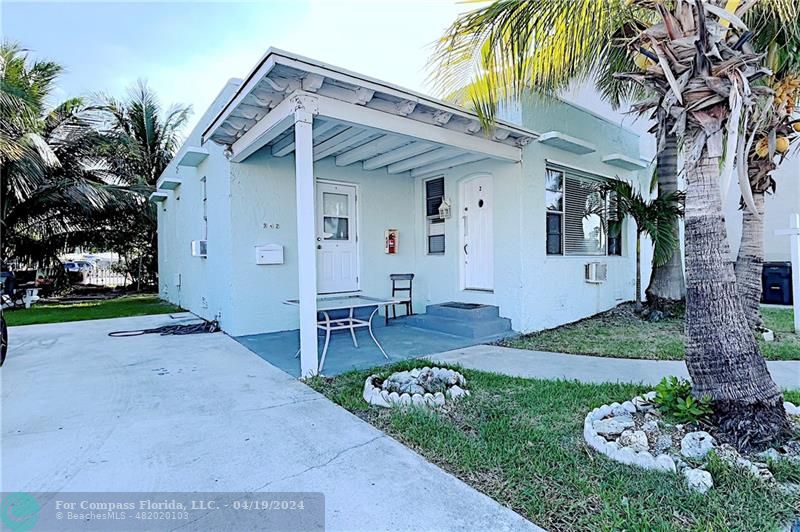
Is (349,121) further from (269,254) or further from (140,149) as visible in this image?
(140,149)

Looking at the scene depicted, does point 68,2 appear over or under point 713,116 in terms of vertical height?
over

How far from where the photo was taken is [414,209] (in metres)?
8.59

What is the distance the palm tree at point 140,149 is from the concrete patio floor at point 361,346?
11515mm

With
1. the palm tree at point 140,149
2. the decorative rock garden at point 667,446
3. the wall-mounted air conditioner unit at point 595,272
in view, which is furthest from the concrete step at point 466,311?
the palm tree at point 140,149

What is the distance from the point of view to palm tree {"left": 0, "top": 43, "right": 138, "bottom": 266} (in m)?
11.1

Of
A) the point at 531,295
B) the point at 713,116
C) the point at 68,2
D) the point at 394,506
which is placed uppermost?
the point at 68,2

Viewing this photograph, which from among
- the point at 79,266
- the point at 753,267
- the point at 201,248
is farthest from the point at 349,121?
the point at 79,266

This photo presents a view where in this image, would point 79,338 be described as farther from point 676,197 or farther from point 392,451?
point 676,197

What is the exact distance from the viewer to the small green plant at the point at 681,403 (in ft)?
9.19

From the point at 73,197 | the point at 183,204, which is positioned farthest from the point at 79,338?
the point at 73,197

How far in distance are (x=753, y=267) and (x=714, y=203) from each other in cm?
455

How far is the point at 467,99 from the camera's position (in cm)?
435

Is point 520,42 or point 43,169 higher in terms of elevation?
point 43,169

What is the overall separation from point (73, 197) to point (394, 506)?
14.9 metres
